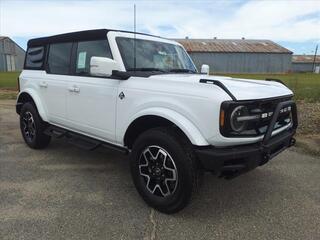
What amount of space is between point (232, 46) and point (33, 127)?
186 ft

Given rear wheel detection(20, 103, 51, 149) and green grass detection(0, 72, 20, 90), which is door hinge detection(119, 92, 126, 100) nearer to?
rear wheel detection(20, 103, 51, 149)

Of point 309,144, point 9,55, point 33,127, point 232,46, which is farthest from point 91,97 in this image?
point 9,55

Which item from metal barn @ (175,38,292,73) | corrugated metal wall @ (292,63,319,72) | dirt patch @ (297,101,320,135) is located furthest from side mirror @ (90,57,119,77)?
corrugated metal wall @ (292,63,319,72)

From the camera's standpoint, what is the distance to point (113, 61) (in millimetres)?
3807

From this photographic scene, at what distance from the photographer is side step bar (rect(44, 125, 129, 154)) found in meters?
4.32

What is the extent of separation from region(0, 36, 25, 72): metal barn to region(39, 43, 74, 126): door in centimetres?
5666

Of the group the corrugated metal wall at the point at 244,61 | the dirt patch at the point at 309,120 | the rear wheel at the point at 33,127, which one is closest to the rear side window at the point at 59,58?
the rear wheel at the point at 33,127

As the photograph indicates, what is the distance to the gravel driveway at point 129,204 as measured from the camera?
3.23 m

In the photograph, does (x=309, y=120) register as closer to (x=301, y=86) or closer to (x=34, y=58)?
(x=34, y=58)

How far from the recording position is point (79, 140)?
15.8 feet

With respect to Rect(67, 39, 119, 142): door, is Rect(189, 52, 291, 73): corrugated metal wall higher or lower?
lower

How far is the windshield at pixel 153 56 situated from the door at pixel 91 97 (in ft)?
0.75

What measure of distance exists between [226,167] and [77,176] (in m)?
2.29

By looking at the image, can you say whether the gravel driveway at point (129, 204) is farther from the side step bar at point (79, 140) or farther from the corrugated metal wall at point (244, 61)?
the corrugated metal wall at point (244, 61)
